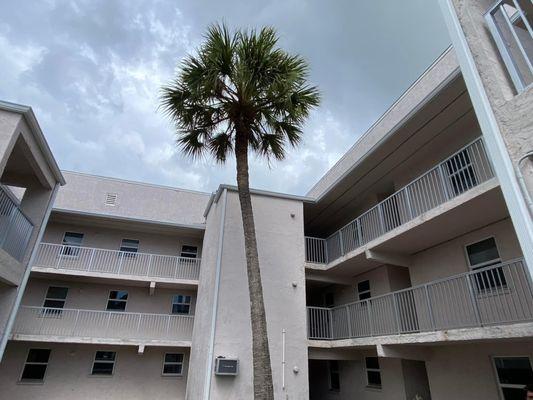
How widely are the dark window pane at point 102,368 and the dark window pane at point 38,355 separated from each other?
2.16 metres

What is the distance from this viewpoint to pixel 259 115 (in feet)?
33.6

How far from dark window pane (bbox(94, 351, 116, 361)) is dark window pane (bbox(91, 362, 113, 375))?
21 centimetres

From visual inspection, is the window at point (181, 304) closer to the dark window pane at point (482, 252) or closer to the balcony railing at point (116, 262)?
the balcony railing at point (116, 262)

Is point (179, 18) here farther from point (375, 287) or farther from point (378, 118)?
point (375, 287)

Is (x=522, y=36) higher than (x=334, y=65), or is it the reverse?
(x=334, y=65)

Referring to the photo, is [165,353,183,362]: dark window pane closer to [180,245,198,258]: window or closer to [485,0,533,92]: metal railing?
[180,245,198,258]: window

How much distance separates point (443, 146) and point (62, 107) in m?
21.7

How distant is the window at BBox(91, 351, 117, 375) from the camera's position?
49.4ft

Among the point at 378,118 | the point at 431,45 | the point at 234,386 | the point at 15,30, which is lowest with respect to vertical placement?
the point at 234,386

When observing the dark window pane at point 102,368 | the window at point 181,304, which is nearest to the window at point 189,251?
the window at point 181,304

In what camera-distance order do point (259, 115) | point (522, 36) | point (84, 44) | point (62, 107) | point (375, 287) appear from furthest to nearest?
point (62, 107) < point (84, 44) < point (375, 287) < point (259, 115) < point (522, 36)

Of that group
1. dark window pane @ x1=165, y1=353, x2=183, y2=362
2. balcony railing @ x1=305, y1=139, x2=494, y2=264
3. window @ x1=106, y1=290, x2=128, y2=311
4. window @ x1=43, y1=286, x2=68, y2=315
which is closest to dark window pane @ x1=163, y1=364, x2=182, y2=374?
dark window pane @ x1=165, y1=353, x2=183, y2=362

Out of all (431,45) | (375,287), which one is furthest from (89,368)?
(431,45)

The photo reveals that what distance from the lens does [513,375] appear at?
8.03 m
